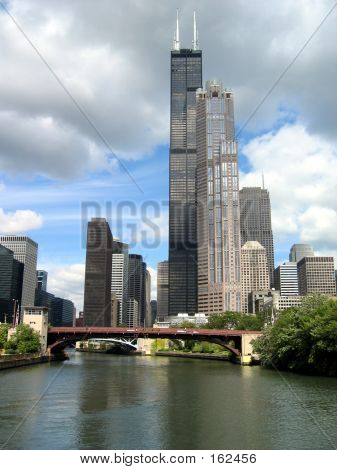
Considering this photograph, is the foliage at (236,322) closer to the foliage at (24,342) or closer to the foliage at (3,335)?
the foliage at (24,342)

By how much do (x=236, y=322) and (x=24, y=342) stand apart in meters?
93.7

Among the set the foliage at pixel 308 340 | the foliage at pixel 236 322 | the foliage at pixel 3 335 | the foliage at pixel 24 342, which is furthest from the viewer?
the foliage at pixel 236 322

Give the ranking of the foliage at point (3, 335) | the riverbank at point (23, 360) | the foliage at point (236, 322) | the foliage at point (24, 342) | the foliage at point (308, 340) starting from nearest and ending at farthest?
the foliage at point (308, 340) → the riverbank at point (23, 360) → the foliage at point (3, 335) → the foliage at point (24, 342) → the foliage at point (236, 322)

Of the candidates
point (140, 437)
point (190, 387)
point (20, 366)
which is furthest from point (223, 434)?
point (20, 366)

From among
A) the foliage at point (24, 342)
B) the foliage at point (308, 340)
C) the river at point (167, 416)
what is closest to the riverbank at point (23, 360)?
the foliage at point (24, 342)

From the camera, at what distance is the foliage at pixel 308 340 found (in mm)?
67938

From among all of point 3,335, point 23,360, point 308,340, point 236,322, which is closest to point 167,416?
point 308,340

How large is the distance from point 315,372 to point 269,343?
A: 19130 mm

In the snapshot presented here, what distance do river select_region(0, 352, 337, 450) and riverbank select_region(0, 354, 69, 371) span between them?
1995cm

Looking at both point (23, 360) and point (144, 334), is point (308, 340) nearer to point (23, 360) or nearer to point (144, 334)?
point (23, 360)

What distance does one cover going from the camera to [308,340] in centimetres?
7425

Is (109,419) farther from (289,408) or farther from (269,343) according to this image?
(269,343)

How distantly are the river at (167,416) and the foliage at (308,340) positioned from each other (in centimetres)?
928

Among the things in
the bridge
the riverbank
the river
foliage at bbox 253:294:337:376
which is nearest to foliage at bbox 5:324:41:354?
the riverbank
